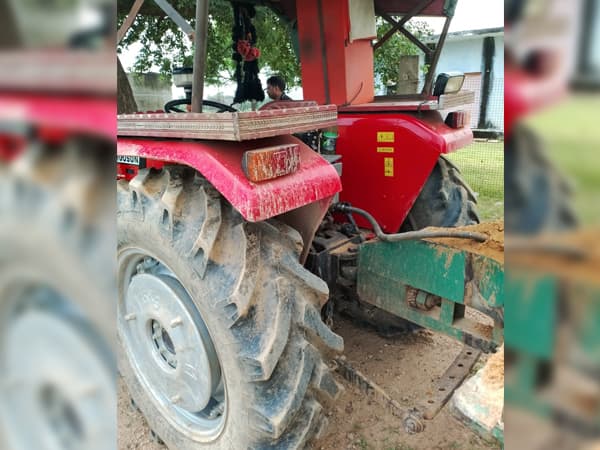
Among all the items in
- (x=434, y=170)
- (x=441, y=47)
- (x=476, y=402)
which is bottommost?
(x=476, y=402)

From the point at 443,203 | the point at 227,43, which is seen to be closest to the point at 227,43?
the point at 227,43

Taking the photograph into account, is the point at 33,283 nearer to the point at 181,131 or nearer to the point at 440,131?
the point at 181,131

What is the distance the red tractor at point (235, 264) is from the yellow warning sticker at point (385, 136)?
1cm

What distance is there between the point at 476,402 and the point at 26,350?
3.11 feet

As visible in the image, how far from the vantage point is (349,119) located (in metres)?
2.99

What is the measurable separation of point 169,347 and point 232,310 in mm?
719

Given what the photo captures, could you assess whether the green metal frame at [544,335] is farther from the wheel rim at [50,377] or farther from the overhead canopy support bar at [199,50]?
the overhead canopy support bar at [199,50]

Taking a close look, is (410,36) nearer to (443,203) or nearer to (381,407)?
(443,203)

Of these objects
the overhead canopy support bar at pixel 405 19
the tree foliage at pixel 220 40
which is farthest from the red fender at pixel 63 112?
the overhead canopy support bar at pixel 405 19

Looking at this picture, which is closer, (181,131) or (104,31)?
(104,31)

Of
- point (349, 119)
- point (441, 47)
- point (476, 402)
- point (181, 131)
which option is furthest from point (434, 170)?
point (476, 402)

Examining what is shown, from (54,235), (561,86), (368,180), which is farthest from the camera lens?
(368,180)

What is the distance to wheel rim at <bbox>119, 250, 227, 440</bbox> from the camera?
2051 millimetres

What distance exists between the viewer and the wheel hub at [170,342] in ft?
6.70
